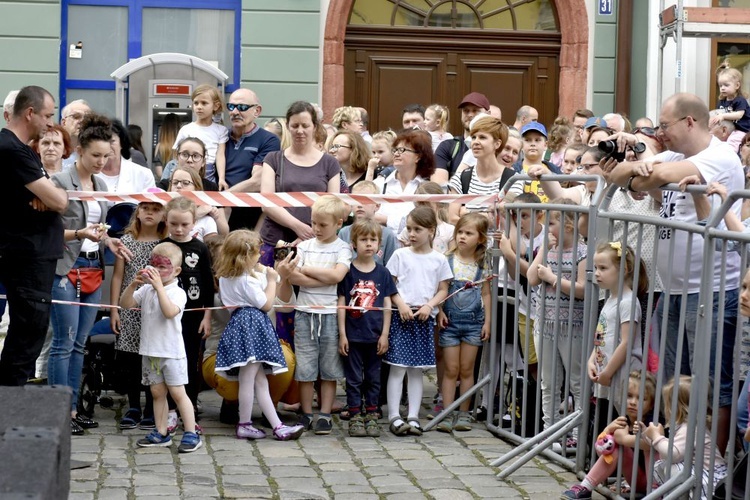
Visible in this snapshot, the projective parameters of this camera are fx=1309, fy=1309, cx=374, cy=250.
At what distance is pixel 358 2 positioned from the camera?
48.8 feet

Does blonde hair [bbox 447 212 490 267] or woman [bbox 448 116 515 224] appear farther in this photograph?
woman [bbox 448 116 515 224]

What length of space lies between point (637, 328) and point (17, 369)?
3.19m

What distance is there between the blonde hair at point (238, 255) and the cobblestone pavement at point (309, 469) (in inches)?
38.5

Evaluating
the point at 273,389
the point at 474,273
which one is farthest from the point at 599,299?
the point at 273,389

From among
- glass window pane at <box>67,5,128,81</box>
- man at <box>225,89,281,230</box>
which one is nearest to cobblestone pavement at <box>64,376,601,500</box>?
man at <box>225,89,281,230</box>

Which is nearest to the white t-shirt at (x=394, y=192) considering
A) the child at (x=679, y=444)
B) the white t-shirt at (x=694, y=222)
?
the white t-shirt at (x=694, y=222)

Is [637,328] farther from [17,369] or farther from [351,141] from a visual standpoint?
[351,141]

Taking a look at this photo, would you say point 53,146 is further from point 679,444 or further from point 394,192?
point 679,444

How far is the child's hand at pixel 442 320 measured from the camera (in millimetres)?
8242

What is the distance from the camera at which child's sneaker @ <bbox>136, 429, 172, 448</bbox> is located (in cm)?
739

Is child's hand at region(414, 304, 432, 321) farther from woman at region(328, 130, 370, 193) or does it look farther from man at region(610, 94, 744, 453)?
man at region(610, 94, 744, 453)

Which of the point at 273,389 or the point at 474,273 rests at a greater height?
the point at 474,273

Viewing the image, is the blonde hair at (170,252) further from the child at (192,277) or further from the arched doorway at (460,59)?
the arched doorway at (460,59)

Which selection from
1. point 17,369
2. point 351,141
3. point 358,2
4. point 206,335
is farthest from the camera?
point 358,2
